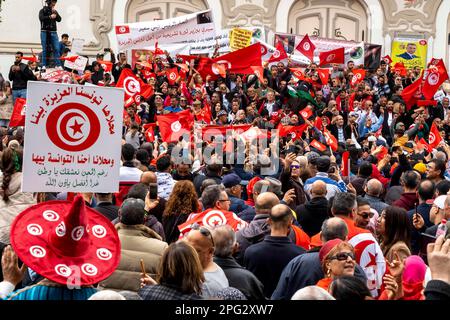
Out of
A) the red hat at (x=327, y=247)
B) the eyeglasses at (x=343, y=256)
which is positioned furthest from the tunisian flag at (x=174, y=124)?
the eyeglasses at (x=343, y=256)

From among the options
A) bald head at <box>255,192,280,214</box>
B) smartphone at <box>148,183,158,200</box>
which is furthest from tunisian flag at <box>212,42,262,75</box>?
bald head at <box>255,192,280,214</box>

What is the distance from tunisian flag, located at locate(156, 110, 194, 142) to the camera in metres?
15.6

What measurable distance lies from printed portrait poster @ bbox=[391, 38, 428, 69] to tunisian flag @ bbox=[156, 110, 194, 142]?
1658 cm

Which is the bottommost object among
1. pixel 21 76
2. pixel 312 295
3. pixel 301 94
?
pixel 312 295

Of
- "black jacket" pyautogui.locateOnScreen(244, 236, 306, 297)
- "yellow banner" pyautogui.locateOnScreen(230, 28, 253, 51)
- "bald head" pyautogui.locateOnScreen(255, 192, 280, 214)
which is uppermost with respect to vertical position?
"yellow banner" pyautogui.locateOnScreen(230, 28, 253, 51)

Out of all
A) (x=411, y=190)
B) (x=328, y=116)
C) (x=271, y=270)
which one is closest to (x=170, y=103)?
(x=328, y=116)

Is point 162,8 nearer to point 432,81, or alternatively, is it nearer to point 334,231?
point 432,81

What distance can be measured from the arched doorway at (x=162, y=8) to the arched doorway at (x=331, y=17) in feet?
9.95

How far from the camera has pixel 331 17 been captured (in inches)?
1287

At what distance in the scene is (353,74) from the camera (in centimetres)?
2436

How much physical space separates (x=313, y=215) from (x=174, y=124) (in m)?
6.55

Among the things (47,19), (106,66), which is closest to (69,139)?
(106,66)

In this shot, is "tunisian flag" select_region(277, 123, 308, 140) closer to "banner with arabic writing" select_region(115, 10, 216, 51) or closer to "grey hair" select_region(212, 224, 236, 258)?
"banner with arabic writing" select_region(115, 10, 216, 51)

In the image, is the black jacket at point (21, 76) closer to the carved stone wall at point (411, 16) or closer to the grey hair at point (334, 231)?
the carved stone wall at point (411, 16)
